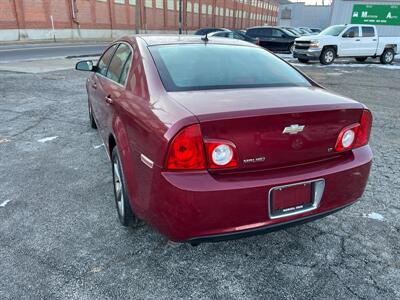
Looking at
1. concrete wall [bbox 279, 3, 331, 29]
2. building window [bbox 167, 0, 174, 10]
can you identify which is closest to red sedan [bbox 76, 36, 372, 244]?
building window [bbox 167, 0, 174, 10]

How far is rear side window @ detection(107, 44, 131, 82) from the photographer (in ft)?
11.3

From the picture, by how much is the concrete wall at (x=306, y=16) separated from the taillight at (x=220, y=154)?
179 feet

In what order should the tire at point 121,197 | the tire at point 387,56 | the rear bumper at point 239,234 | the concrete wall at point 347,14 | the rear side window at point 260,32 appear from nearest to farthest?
the rear bumper at point 239,234
the tire at point 121,197
the tire at point 387,56
the rear side window at point 260,32
the concrete wall at point 347,14

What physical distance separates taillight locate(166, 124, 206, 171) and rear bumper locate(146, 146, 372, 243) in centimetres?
5

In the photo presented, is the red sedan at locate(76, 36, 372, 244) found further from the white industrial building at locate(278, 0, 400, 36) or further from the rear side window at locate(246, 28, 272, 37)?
the white industrial building at locate(278, 0, 400, 36)

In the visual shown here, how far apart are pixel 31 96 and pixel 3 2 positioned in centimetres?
2561

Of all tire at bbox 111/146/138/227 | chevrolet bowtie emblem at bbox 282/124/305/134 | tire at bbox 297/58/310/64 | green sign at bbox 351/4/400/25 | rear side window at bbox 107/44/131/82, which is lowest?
tire at bbox 297/58/310/64

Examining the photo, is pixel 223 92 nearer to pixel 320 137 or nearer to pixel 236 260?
pixel 320 137

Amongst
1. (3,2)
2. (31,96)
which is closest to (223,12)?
(3,2)

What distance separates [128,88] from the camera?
2943mm

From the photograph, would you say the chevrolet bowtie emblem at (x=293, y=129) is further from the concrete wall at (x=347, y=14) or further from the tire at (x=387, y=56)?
the concrete wall at (x=347, y=14)

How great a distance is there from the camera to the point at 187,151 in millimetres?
2062

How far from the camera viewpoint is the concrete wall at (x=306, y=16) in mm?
52156

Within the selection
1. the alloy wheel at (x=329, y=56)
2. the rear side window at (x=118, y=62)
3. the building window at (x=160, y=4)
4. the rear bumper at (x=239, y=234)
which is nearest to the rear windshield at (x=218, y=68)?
the rear side window at (x=118, y=62)
